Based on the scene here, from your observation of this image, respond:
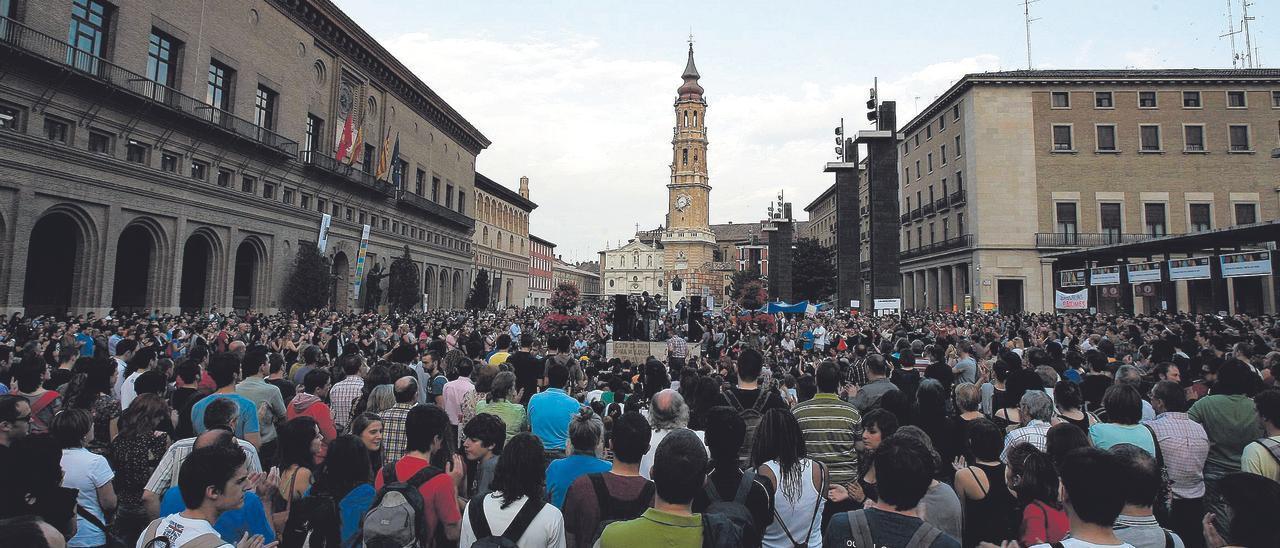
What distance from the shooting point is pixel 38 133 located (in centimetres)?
2131

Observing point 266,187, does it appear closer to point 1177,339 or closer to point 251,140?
point 251,140

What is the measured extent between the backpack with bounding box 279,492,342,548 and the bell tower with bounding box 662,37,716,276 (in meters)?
109

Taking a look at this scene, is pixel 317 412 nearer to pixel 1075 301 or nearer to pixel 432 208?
pixel 1075 301

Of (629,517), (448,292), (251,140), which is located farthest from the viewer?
(448,292)

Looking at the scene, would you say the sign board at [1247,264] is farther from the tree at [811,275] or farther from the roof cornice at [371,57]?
the roof cornice at [371,57]

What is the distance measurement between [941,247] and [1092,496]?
53.8 m

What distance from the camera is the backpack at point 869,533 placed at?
2557 millimetres

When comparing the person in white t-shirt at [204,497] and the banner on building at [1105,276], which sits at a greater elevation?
the banner on building at [1105,276]

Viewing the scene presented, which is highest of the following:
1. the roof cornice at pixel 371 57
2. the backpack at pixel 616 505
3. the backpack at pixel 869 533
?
the roof cornice at pixel 371 57

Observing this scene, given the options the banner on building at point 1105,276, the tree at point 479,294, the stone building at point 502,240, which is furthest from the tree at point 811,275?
the banner on building at point 1105,276

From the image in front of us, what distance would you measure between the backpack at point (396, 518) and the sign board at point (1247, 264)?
25560 millimetres

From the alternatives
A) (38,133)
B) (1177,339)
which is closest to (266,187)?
(38,133)

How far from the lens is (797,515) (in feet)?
11.7

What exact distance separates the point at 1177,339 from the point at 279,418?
46.8ft
